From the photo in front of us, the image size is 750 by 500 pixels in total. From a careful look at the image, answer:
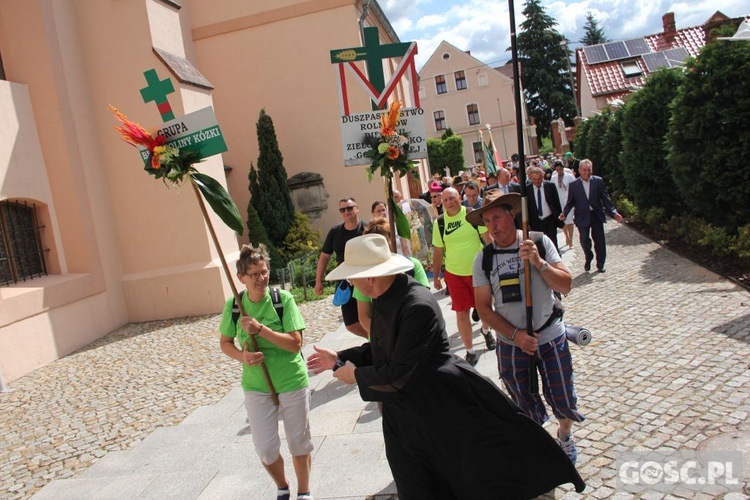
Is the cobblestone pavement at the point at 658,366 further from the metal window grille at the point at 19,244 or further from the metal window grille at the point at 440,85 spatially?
the metal window grille at the point at 440,85

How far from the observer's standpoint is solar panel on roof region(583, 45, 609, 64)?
36431mm

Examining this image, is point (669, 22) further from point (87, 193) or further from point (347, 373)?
point (347, 373)

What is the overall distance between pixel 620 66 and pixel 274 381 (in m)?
37.3

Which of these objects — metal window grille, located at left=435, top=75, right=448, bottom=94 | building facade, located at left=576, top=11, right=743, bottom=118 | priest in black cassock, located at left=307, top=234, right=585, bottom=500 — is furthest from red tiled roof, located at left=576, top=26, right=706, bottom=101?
priest in black cassock, located at left=307, top=234, right=585, bottom=500

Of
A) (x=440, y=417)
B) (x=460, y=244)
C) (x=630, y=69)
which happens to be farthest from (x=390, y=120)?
(x=630, y=69)

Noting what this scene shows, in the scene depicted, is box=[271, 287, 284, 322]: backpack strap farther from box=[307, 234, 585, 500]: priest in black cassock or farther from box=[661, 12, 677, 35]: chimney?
box=[661, 12, 677, 35]: chimney

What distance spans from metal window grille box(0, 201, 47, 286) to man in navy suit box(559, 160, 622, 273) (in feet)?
29.7

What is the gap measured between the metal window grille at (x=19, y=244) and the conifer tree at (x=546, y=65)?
49.6 metres

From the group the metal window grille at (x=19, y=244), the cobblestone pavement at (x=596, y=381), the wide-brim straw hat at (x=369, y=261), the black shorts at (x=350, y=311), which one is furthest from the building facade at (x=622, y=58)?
the wide-brim straw hat at (x=369, y=261)

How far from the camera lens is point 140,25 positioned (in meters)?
11.3

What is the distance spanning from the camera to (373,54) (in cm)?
628

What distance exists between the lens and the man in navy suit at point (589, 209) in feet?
33.4

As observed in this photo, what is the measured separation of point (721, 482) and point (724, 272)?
6639mm

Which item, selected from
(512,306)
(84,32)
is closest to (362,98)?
(84,32)
